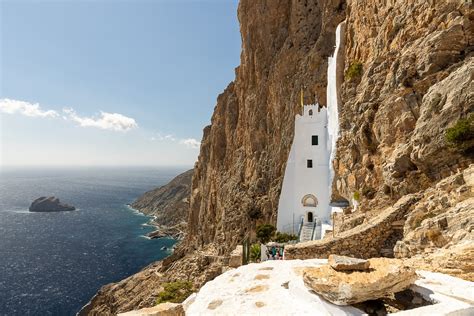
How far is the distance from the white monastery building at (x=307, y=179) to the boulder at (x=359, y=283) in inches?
768

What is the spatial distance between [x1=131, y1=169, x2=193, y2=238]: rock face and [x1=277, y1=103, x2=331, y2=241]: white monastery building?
2066 inches

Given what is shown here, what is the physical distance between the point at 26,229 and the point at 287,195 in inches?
A: 3194

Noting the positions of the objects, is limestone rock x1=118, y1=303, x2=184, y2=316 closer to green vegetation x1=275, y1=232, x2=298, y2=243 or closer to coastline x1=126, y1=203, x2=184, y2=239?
green vegetation x1=275, y1=232, x2=298, y2=243

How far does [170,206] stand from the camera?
9450cm

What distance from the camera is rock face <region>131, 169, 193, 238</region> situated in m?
76.4

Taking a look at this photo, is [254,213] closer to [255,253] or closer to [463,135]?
[255,253]

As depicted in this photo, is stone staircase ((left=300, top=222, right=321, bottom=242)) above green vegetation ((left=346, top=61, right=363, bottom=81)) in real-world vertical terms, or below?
below

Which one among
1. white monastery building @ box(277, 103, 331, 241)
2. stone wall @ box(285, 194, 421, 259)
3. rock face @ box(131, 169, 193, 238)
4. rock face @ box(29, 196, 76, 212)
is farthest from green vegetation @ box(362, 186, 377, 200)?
rock face @ box(29, 196, 76, 212)

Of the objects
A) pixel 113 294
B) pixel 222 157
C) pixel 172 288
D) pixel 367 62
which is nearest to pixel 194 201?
pixel 222 157

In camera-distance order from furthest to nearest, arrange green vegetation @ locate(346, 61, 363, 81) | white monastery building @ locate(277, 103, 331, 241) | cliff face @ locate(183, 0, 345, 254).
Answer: cliff face @ locate(183, 0, 345, 254) → white monastery building @ locate(277, 103, 331, 241) → green vegetation @ locate(346, 61, 363, 81)

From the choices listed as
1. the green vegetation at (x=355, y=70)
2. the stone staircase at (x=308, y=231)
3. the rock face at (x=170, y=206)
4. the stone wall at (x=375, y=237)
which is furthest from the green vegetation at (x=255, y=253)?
the rock face at (x=170, y=206)

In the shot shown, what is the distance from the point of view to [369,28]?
65.7 feet

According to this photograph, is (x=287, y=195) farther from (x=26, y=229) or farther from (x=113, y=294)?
(x=26, y=229)

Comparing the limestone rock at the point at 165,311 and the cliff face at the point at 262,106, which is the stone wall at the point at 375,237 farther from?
the cliff face at the point at 262,106
